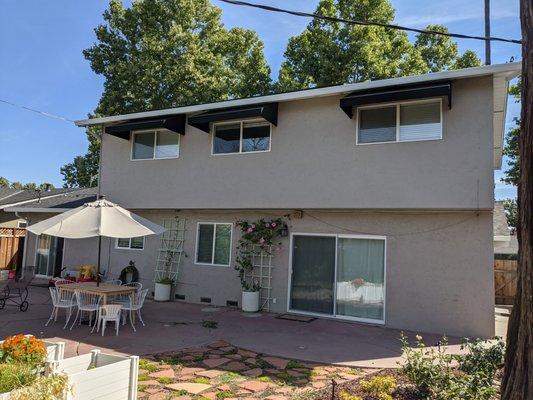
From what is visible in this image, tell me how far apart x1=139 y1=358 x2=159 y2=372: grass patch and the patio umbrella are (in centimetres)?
294

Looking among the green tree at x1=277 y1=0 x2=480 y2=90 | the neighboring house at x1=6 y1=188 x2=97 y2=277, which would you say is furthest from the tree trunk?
the green tree at x1=277 y1=0 x2=480 y2=90

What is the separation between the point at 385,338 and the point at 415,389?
4236mm

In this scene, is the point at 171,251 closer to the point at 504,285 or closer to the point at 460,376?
the point at 460,376

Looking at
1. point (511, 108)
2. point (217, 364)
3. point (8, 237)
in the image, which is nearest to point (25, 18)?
point (8, 237)

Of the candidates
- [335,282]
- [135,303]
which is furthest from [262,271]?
[135,303]

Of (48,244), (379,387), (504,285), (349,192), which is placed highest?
(349,192)

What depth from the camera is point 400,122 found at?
10648 millimetres

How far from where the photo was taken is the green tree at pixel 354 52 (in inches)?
940

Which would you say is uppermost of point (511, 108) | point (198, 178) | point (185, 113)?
point (511, 108)

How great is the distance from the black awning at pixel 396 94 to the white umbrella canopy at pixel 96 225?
5528mm

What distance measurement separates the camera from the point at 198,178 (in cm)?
1336

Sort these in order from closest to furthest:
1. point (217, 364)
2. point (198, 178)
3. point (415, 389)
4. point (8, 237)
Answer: point (415, 389)
point (217, 364)
point (198, 178)
point (8, 237)

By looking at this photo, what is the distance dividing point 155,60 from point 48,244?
1211cm

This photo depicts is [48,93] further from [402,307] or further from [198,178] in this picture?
[402,307]
